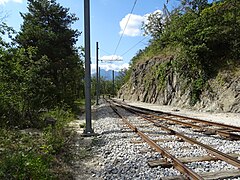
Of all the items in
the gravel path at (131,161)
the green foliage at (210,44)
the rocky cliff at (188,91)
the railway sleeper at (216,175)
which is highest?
the green foliage at (210,44)

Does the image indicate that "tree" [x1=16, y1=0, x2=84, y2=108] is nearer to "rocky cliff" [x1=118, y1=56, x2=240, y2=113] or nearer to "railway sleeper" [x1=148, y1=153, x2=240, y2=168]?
"rocky cliff" [x1=118, y1=56, x2=240, y2=113]

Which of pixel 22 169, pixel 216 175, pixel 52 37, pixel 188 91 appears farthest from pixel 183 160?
pixel 188 91

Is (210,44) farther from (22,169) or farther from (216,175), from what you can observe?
(22,169)

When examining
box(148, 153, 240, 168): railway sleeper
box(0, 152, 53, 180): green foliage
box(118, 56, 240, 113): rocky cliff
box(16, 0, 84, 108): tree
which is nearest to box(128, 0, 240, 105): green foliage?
box(118, 56, 240, 113): rocky cliff

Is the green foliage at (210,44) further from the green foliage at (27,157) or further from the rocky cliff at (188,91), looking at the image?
the green foliage at (27,157)

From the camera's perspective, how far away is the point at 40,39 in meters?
18.1

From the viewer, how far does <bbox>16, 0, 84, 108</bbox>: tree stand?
710 inches

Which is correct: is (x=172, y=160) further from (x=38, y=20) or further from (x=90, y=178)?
(x=38, y=20)

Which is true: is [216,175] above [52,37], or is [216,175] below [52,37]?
below

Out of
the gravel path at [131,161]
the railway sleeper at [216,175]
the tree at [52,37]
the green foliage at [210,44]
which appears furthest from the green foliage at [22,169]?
the green foliage at [210,44]

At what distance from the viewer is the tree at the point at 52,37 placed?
1803 cm

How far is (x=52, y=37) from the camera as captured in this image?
18.4 metres

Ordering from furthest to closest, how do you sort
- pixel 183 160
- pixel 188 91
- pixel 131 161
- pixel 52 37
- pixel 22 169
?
pixel 188 91 < pixel 52 37 < pixel 131 161 < pixel 183 160 < pixel 22 169

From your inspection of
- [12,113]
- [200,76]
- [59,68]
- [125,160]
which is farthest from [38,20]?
[125,160]
